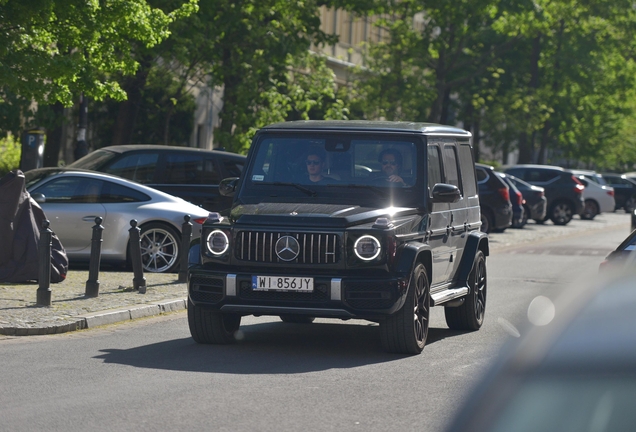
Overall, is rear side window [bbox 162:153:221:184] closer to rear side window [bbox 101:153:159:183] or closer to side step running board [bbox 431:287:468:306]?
rear side window [bbox 101:153:159:183]

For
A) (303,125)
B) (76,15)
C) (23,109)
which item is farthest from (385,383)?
(23,109)

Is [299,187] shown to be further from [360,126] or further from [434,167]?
[434,167]

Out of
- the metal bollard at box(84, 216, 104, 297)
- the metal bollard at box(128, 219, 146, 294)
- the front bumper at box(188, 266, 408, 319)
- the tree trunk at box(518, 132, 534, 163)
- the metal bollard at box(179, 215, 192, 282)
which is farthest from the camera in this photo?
the tree trunk at box(518, 132, 534, 163)

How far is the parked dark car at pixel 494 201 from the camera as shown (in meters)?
28.1

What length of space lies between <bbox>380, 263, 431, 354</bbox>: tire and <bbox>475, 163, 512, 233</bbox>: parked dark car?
18.7 m

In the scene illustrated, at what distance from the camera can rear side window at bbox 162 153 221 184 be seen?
18047 mm

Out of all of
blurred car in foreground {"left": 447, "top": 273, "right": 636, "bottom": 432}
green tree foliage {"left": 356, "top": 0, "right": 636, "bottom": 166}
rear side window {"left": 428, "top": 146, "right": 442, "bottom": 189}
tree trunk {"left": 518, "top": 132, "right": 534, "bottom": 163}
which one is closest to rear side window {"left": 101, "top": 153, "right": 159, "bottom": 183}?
rear side window {"left": 428, "top": 146, "right": 442, "bottom": 189}

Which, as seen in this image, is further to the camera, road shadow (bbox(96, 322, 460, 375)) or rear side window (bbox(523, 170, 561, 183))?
rear side window (bbox(523, 170, 561, 183))

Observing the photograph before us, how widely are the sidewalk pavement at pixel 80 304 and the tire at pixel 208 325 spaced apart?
164cm

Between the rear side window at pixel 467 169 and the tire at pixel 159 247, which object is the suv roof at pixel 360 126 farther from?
the tire at pixel 159 247

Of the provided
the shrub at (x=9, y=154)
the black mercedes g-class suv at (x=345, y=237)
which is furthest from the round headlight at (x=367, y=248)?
the shrub at (x=9, y=154)

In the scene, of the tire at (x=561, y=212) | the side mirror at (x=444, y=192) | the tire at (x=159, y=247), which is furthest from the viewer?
the tire at (x=561, y=212)

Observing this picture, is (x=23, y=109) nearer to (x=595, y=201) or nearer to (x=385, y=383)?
(x=385, y=383)

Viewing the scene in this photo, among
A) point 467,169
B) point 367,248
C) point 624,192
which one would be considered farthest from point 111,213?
point 624,192
